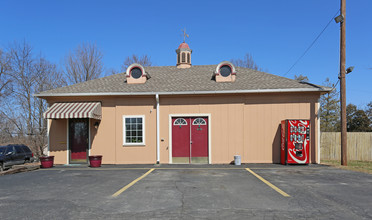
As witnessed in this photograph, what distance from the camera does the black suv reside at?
1256 centimetres

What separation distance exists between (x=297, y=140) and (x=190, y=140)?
5091 millimetres

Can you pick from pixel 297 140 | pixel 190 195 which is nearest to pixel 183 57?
pixel 297 140

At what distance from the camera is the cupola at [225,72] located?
1350cm

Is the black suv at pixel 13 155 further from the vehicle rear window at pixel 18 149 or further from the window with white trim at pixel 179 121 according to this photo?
the window with white trim at pixel 179 121

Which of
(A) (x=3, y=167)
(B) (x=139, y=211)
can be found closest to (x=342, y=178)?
(B) (x=139, y=211)

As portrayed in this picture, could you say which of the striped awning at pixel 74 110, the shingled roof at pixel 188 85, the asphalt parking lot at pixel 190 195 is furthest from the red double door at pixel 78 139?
the asphalt parking lot at pixel 190 195

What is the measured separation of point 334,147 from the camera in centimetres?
1770

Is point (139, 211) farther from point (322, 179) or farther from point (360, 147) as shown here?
point (360, 147)

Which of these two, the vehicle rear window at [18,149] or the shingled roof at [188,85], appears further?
the vehicle rear window at [18,149]

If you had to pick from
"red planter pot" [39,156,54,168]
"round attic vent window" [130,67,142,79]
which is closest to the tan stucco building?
"red planter pot" [39,156,54,168]

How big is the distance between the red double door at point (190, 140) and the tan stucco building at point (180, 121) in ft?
0.17

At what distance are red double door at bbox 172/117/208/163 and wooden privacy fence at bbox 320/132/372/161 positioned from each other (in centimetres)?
1042

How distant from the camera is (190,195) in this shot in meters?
6.50

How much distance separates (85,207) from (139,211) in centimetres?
134
